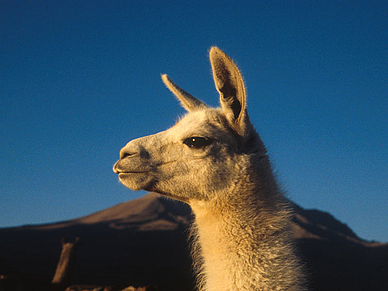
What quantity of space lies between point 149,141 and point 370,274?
28064 mm

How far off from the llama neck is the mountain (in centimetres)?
1482

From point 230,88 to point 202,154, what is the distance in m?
0.51

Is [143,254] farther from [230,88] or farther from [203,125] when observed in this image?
[230,88]

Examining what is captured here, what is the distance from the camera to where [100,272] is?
1986 cm

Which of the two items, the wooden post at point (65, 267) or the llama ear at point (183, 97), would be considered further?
the wooden post at point (65, 267)

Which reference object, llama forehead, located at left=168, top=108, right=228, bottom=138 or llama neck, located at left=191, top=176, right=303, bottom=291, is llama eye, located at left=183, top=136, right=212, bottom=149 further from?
llama neck, located at left=191, top=176, right=303, bottom=291

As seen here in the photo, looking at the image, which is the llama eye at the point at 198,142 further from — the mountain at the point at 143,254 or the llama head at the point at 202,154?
the mountain at the point at 143,254

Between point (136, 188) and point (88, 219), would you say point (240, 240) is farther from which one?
point (88, 219)

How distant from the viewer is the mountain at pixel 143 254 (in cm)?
1934

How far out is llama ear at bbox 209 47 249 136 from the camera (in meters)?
2.50

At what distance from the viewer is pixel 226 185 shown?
262 cm

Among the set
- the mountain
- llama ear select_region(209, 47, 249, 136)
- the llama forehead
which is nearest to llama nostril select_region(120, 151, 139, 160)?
the llama forehead

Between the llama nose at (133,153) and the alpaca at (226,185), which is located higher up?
the llama nose at (133,153)

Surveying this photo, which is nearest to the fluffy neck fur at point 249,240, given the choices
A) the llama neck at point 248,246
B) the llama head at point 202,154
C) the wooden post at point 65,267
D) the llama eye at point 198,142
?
the llama neck at point 248,246
